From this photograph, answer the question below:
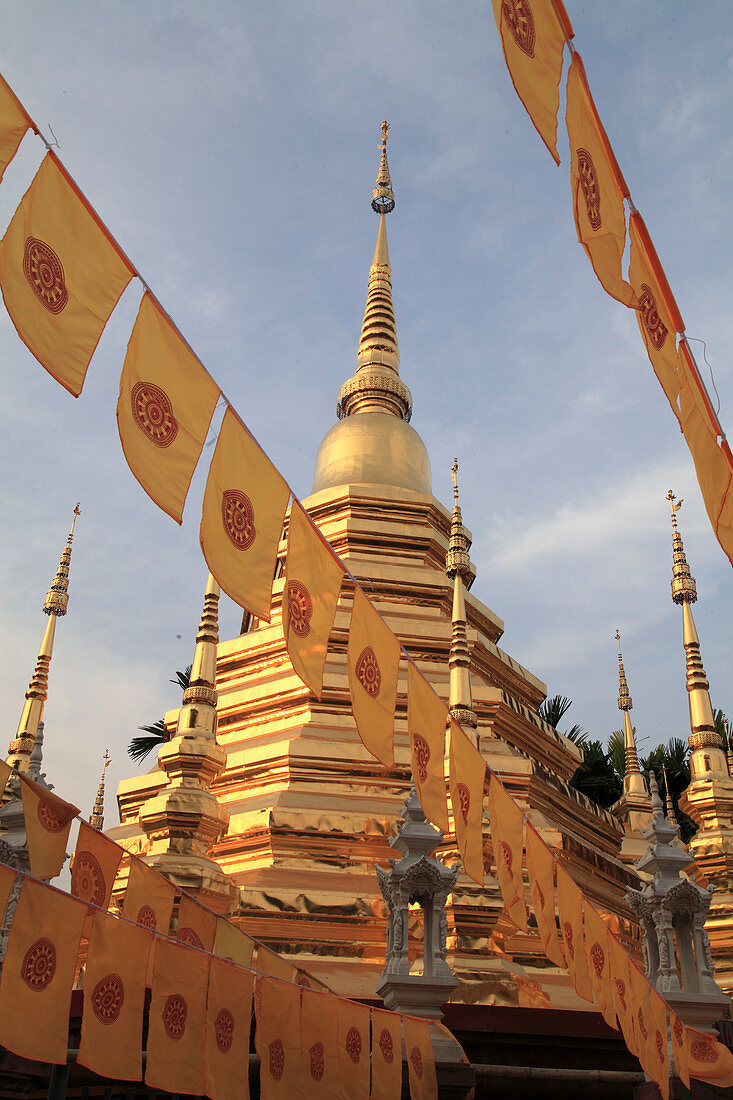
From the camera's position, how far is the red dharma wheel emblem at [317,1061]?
755cm

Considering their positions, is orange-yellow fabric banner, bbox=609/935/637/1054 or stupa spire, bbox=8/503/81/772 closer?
orange-yellow fabric banner, bbox=609/935/637/1054

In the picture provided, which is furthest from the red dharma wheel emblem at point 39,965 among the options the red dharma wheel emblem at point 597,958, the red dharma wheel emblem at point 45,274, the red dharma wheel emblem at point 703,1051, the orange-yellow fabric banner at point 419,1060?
the red dharma wheel emblem at point 703,1051

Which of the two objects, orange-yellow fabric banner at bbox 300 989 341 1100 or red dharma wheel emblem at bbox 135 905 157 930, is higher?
red dharma wheel emblem at bbox 135 905 157 930

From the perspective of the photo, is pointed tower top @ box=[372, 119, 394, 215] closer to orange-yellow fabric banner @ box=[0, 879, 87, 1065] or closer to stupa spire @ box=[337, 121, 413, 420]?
stupa spire @ box=[337, 121, 413, 420]

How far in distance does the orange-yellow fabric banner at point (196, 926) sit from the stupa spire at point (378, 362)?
14.9m

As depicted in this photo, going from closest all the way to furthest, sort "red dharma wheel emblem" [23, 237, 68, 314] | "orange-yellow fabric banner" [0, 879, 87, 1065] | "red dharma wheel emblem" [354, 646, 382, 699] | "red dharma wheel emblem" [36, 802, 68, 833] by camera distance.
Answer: "red dharma wheel emblem" [23, 237, 68, 314]
"orange-yellow fabric banner" [0, 879, 87, 1065]
"red dharma wheel emblem" [36, 802, 68, 833]
"red dharma wheel emblem" [354, 646, 382, 699]

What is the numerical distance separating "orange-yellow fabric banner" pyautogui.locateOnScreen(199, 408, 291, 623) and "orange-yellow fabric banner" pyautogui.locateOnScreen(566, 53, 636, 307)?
2.42 meters

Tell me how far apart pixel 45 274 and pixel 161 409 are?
103 cm

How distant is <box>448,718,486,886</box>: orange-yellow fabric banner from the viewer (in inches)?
371

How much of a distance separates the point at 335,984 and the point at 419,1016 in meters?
A: 2.48

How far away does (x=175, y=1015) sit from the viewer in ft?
22.7

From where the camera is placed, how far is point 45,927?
6246 mm

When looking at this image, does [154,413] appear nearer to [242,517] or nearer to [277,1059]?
[242,517]

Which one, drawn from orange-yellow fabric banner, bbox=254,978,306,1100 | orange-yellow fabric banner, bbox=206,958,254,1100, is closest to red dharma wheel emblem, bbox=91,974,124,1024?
orange-yellow fabric banner, bbox=206,958,254,1100
